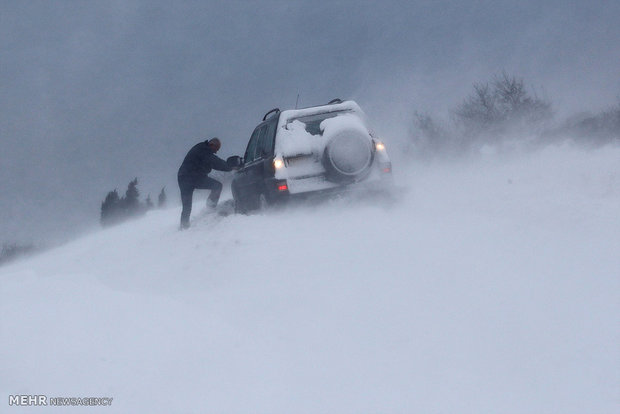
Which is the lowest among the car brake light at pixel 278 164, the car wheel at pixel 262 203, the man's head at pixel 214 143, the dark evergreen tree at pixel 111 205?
the car wheel at pixel 262 203

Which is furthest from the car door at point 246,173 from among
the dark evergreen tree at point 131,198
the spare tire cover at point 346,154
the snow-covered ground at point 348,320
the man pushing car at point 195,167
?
the dark evergreen tree at point 131,198

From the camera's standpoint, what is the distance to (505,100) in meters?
50.6

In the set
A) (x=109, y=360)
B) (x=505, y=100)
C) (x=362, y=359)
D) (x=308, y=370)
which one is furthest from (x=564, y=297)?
(x=505, y=100)

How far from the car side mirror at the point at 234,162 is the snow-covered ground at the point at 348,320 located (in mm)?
3191

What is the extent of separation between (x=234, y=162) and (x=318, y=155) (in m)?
2.59

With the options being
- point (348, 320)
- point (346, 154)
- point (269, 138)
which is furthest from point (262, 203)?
point (348, 320)

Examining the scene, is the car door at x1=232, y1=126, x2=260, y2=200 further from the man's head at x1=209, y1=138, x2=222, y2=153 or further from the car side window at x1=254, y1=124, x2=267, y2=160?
the man's head at x1=209, y1=138, x2=222, y2=153

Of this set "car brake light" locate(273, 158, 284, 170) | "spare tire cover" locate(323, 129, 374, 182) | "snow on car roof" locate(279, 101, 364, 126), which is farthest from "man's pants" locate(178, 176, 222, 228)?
"spare tire cover" locate(323, 129, 374, 182)

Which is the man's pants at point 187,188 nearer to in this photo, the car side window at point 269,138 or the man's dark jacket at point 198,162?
the man's dark jacket at point 198,162

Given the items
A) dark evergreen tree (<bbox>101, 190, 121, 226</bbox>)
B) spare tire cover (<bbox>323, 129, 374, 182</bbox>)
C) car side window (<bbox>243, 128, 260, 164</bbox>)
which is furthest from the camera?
dark evergreen tree (<bbox>101, 190, 121, 226</bbox>)

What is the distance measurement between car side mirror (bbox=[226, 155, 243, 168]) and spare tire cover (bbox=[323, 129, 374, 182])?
108 inches

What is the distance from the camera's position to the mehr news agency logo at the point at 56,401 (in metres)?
3.38

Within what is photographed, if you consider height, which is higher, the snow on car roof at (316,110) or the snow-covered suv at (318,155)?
the snow on car roof at (316,110)

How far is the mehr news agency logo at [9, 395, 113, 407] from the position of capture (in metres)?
3.38
